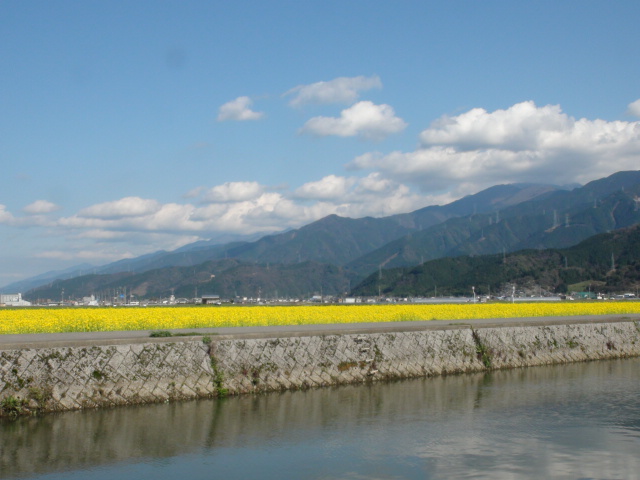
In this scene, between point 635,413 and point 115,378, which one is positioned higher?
point 115,378

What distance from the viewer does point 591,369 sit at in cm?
2920

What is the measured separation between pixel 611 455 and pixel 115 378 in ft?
45.1

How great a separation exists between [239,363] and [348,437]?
668cm

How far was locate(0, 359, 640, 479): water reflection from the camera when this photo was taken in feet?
42.6

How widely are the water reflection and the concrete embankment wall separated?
2.13 feet

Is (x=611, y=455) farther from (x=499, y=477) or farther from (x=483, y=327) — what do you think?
(x=483, y=327)

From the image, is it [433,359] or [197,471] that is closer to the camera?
[197,471]

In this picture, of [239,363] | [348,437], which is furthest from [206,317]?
[348,437]

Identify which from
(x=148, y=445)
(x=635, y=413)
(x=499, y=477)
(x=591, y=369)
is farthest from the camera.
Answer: (x=591, y=369)

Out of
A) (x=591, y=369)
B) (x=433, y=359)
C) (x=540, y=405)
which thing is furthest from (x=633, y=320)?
(x=540, y=405)

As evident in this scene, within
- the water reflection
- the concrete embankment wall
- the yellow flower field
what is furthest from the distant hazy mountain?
the water reflection

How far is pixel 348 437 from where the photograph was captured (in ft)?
51.8

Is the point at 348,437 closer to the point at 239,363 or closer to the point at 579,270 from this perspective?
the point at 239,363

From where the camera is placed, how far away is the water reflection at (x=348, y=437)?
13.0 metres
